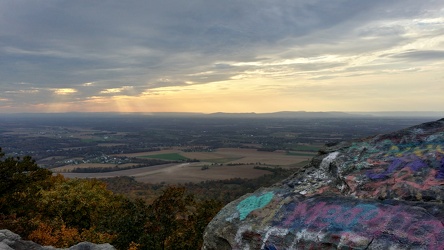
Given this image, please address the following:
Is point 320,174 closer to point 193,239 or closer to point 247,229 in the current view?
point 247,229

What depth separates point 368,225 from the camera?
19.6ft

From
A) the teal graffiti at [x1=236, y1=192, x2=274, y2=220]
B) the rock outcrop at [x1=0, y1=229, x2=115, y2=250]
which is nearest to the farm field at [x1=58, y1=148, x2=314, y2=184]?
the rock outcrop at [x1=0, y1=229, x2=115, y2=250]

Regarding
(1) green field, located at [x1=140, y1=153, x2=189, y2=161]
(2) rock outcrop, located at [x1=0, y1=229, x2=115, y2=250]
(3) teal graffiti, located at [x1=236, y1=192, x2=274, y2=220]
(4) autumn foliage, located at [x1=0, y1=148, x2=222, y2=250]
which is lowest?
(1) green field, located at [x1=140, y1=153, x2=189, y2=161]

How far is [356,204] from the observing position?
22.0 ft

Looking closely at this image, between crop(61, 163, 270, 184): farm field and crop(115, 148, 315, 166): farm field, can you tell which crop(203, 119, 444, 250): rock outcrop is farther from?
crop(115, 148, 315, 166): farm field

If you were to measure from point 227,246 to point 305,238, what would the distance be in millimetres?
2142

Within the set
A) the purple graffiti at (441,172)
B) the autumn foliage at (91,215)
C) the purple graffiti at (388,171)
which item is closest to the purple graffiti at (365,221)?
the purple graffiti at (388,171)

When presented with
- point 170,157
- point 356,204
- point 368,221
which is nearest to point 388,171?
point 356,204

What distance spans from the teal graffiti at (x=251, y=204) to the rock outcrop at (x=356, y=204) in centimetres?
3

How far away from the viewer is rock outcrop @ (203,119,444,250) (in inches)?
225

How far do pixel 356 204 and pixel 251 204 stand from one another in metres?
2.77

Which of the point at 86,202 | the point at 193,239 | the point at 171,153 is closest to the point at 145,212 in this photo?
the point at 193,239

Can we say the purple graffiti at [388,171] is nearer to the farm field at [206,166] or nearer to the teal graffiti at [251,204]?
the teal graffiti at [251,204]

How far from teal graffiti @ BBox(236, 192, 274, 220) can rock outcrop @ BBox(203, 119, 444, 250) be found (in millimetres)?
29
